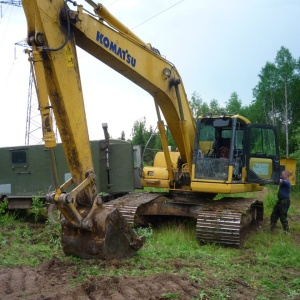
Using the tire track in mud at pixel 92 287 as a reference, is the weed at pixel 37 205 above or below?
above

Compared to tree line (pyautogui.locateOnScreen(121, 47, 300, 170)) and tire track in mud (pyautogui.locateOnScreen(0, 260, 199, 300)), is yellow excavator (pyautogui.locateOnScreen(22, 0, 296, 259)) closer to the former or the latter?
tire track in mud (pyautogui.locateOnScreen(0, 260, 199, 300))

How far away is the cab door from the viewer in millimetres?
10008

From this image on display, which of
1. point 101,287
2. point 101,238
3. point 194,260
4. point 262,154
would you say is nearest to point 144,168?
point 262,154

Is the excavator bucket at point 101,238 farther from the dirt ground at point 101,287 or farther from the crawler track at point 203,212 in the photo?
the crawler track at point 203,212

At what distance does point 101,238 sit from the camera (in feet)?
21.4

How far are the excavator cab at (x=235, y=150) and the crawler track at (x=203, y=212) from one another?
2.02 feet

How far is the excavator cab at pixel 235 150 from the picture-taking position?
973cm

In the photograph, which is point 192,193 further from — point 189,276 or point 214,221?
point 189,276

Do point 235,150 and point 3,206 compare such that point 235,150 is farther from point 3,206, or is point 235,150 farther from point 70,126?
point 3,206

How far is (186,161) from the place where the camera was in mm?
10602

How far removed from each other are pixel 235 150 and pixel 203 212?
1479mm

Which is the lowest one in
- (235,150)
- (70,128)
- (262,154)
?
(262,154)

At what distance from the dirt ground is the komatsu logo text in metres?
3.34

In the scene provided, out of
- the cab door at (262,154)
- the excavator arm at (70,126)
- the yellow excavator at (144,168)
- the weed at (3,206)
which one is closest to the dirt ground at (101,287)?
the excavator arm at (70,126)
